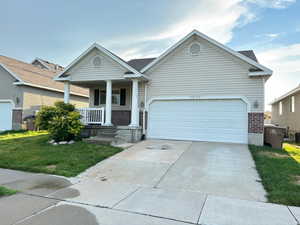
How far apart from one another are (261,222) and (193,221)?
1.11m

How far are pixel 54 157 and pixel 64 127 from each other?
277 centimetres

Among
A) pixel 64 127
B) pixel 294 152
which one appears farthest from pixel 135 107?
pixel 294 152

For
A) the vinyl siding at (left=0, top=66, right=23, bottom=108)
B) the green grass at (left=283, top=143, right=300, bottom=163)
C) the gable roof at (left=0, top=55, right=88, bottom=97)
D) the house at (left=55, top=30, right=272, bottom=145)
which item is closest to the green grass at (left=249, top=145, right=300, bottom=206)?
the green grass at (left=283, top=143, right=300, bottom=163)

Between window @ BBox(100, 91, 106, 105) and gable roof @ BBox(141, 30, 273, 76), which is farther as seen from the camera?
window @ BBox(100, 91, 106, 105)

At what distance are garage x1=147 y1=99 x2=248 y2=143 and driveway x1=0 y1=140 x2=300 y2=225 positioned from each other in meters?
3.27

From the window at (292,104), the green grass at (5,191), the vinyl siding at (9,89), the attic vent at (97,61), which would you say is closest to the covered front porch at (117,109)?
the attic vent at (97,61)

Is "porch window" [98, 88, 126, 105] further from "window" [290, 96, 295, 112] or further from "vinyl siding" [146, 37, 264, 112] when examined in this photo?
"window" [290, 96, 295, 112]

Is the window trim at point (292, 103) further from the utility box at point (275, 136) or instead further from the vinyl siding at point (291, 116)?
the utility box at point (275, 136)

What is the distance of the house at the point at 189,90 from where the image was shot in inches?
396

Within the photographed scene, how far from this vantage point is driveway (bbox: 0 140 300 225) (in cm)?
327

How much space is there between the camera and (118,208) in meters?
3.65

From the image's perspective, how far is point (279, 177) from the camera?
17.2 feet

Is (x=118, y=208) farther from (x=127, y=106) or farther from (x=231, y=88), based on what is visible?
(x=127, y=106)

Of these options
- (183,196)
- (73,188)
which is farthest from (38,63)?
(183,196)
